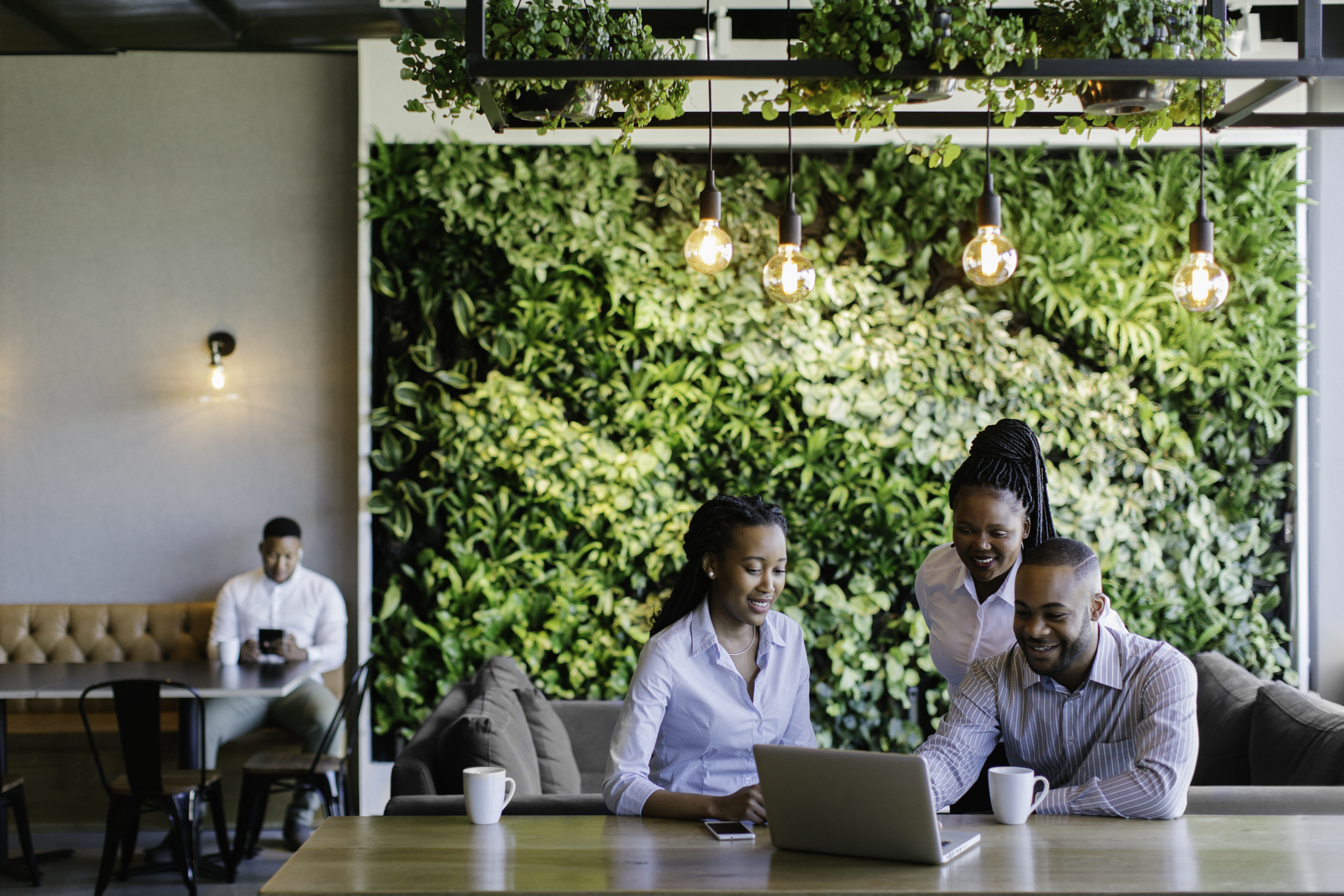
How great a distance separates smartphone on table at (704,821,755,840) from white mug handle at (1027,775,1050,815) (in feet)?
1.63

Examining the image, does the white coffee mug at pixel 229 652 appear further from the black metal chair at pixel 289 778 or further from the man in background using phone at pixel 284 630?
the black metal chair at pixel 289 778

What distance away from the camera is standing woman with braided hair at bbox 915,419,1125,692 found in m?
2.54

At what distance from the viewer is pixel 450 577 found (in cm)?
471

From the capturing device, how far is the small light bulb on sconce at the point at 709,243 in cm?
312

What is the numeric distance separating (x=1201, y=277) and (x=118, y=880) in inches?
166

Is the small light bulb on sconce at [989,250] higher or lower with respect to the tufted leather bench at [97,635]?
higher

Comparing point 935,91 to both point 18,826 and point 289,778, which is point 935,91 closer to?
point 289,778

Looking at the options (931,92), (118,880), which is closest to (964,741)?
(931,92)

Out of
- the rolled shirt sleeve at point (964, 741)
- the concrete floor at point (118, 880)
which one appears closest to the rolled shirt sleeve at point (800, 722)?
the rolled shirt sleeve at point (964, 741)

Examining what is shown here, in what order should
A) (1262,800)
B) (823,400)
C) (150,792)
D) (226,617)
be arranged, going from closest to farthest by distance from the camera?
1. (1262,800)
2. (150,792)
3. (823,400)
4. (226,617)

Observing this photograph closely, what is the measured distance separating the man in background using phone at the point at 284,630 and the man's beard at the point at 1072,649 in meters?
3.23

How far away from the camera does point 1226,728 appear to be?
351 centimetres

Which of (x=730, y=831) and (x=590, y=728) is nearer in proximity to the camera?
(x=730, y=831)

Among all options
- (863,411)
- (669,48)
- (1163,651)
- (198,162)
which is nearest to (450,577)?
(863,411)
